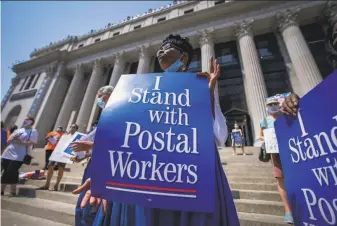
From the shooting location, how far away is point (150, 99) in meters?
1.00

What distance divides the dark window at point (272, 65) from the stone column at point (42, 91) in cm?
2143

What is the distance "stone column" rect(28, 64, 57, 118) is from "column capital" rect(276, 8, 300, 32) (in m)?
22.7

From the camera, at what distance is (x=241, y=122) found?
11.4 m

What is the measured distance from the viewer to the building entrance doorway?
1084cm

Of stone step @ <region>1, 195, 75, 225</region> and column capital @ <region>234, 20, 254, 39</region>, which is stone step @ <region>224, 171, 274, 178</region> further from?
column capital @ <region>234, 20, 254, 39</region>

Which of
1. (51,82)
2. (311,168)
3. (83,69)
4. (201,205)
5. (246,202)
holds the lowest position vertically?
(246,202)

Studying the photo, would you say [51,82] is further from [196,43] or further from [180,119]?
[180,119]

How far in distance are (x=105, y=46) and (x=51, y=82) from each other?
293 inches

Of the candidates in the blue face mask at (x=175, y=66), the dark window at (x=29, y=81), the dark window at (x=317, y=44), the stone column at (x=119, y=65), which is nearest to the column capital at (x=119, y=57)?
the stone column at (x=119, y=65)

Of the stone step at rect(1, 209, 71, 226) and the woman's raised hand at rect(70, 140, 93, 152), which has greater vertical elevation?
the woman's raised hand at rect(70, 140, 93, 152)

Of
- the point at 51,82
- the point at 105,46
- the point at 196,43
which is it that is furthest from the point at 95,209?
the point at 51,82

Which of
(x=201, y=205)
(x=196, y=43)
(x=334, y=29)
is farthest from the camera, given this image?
(x=196, y=43)

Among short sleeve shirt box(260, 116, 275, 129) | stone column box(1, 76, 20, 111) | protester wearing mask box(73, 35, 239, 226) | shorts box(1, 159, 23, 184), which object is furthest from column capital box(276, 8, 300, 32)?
stone column box(1, 76, 20, 111)

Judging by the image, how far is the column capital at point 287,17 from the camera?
1126 centimetres
